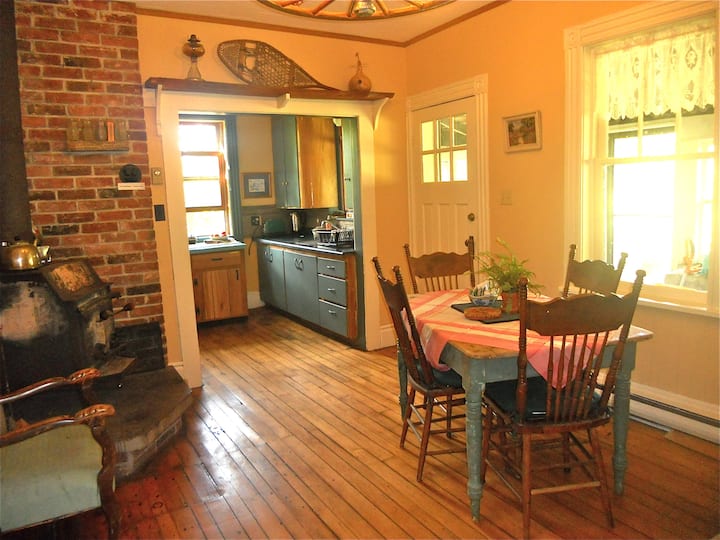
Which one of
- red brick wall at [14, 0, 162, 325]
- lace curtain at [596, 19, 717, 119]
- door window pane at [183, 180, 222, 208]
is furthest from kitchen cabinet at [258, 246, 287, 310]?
lace curtain at [596, 19, 717, 119]

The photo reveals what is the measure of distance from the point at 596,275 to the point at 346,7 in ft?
8.07

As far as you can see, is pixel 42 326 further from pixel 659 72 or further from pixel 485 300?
pixel 659 72

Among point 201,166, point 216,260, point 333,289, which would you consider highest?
point 201,166

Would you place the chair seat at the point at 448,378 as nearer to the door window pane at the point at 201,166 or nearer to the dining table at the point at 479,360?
the dining table at the point at 479,360

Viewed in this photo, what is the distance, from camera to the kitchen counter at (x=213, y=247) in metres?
5.29

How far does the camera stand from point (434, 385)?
239cm

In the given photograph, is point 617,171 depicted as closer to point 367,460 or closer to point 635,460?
point 635,460

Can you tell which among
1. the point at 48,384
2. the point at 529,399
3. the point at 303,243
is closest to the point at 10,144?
the point at 48,384

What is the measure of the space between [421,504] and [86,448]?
4.44 ft

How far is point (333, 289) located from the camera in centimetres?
472

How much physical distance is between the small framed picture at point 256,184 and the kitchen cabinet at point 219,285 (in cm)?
99

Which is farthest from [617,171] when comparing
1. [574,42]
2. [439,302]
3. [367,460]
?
[367,460]

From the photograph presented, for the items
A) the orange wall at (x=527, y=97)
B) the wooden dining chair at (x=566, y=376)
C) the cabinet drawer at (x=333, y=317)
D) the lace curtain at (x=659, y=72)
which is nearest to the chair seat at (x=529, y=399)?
the wooden dining chair at (x=566, y=376)

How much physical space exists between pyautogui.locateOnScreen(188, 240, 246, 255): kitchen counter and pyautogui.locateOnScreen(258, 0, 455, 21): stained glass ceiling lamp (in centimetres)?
254
